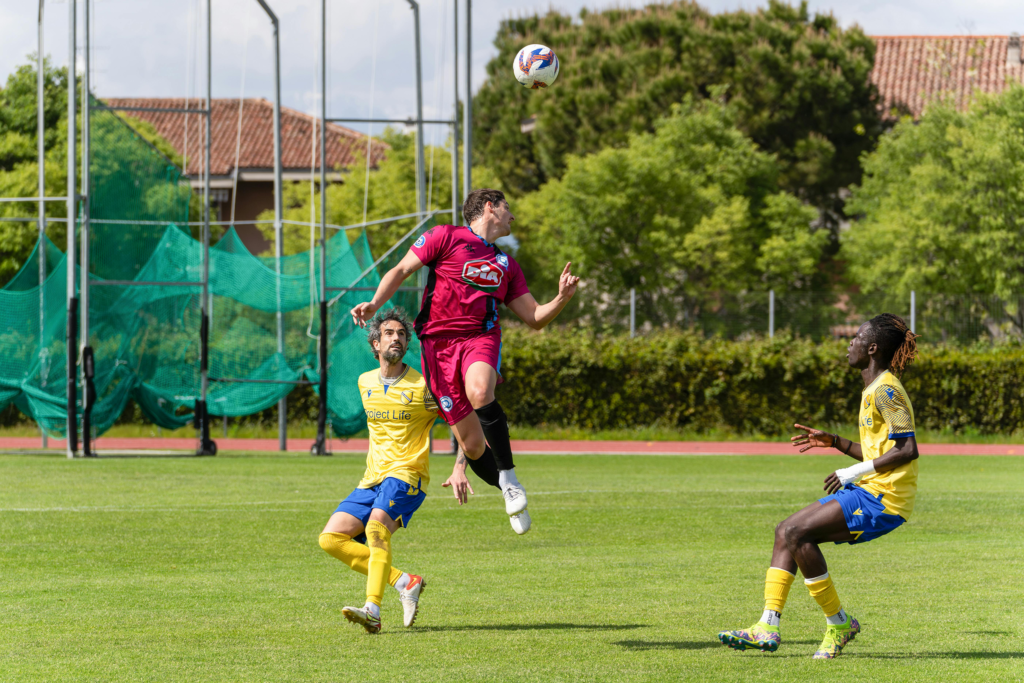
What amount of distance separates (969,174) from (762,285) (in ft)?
24.2

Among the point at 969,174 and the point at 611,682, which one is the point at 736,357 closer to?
the point at 969,174

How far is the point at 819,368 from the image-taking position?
26703 mm

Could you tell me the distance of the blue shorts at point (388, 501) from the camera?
24.7 feet

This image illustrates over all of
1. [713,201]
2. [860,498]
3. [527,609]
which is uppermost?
[713,201]

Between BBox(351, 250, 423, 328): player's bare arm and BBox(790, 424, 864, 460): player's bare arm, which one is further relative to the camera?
BBox(351, 250, 423, 328): player's bare arm

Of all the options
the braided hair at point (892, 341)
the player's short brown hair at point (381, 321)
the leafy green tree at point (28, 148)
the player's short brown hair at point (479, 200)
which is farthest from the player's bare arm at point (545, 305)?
the leafy green tree at point (28, 148)

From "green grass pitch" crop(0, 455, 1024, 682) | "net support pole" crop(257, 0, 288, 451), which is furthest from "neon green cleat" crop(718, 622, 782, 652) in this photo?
"net support pole" crop(257, 0, 288, 451)

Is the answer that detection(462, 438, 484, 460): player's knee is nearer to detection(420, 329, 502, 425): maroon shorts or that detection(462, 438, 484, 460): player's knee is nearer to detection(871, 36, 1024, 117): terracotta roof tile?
detection(420, 329, 502, 425): maroon shorts

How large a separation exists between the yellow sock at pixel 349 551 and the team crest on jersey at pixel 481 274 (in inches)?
70.6

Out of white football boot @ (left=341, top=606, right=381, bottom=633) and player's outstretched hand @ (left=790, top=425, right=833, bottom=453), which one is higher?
player's outstretched hand @ (left=790, top=425, right=833, bottom=453)

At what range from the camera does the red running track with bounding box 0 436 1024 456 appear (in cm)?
2356

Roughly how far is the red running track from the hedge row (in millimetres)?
880

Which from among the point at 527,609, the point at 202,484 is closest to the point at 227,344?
the point at 202,484

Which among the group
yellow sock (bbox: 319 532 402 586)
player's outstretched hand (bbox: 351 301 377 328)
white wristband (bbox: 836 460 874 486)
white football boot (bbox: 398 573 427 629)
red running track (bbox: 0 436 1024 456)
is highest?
player's outstretched hand (bbox: 351 301 377 328)
